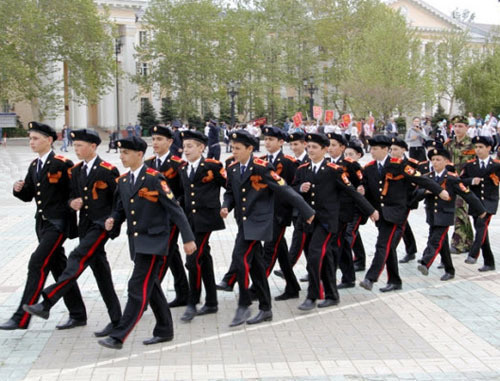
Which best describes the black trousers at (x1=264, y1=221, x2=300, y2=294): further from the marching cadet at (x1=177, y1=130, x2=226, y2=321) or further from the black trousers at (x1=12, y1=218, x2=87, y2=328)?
the black trousers at (x1=12, y1=218, x2=87, y2=328)

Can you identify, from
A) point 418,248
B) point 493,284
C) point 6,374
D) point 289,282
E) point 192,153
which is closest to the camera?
point 6,374

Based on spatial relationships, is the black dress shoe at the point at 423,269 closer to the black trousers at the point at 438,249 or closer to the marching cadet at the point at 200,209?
the black trousers at the point at 438,249

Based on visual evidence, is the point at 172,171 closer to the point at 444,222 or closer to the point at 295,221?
the point at 295,221

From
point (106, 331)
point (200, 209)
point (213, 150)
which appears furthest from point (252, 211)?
point (213, 150)

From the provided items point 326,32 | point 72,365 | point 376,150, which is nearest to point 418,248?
point 376,150

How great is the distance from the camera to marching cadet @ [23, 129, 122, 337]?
695 cm

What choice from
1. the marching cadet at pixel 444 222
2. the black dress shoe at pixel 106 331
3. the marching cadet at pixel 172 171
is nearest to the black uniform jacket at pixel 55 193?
the black dress shoe at pixel 106 331

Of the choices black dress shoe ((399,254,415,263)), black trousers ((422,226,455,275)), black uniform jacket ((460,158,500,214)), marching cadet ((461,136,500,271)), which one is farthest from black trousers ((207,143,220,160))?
black trousers ((422,226,455,275))

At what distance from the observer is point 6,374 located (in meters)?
6.00

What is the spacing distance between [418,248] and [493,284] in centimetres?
272

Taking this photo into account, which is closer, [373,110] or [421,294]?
[421,294]

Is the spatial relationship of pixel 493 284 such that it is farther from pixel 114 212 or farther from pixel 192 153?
→ pixel 114 212

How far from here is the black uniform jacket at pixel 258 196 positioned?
7.50m

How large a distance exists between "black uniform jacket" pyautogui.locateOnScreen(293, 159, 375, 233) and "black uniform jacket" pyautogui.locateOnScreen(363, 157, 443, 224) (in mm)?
751
